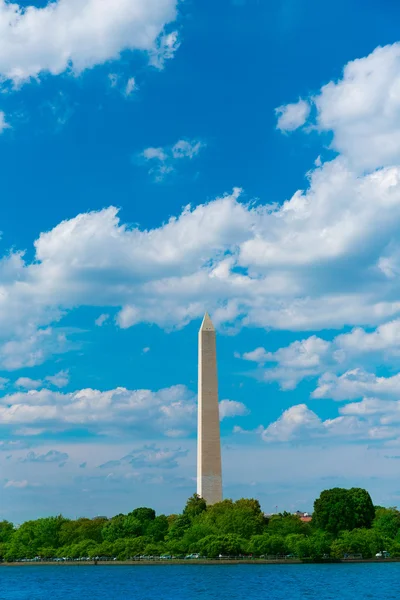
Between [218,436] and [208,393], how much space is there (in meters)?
4.07

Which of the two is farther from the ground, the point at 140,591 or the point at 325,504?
the point at 325,504

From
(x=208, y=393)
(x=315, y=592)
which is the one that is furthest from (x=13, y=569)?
(x=315, y=592)

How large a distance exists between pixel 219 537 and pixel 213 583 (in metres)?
14.6

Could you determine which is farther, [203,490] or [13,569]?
[13,569]

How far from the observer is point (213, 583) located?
56.5 meters

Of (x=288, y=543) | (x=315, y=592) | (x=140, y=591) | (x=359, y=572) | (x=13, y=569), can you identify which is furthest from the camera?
(x=13, y=569)

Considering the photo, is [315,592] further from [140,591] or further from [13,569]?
[13,569]

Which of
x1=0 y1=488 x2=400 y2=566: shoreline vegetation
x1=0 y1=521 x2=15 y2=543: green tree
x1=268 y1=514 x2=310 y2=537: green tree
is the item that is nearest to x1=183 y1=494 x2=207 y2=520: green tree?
x1=0 y1=488 x2=400 y2=566: shoreline vegetation

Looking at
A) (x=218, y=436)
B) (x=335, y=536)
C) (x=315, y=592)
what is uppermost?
(x=218, y=436)

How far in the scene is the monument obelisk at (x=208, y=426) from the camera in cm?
7719

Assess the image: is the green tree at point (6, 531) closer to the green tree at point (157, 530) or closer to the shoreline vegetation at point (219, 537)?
the shoreline vegetation at point (219, 537)

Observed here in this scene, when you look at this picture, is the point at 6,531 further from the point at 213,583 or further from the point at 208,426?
the point at 213,583

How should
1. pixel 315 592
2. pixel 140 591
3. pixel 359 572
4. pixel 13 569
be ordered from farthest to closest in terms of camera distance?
1. pixel 13 569
2. pixel 359 572
3. pixel 140 591
4. pixel 315 592

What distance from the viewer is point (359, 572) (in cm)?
6462
